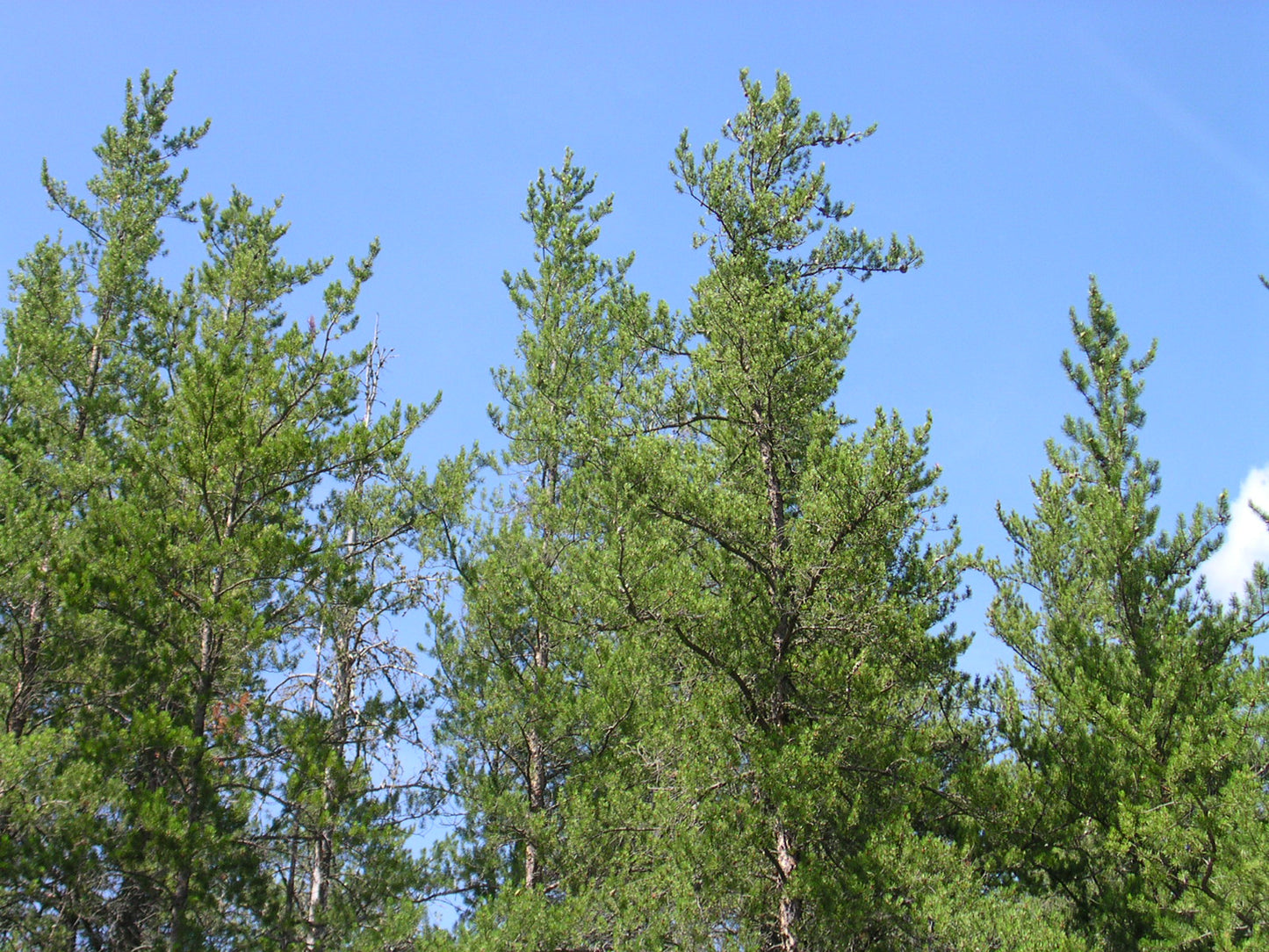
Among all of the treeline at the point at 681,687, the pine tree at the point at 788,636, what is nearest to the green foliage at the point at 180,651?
the treeline at the point at 681,687

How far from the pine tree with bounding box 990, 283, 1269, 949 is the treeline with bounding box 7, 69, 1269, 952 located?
0.13ft

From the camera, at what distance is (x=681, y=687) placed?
9.12 meters

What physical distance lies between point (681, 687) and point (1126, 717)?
13.2 feet

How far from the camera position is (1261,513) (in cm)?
946

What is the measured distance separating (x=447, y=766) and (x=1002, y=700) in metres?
6.58

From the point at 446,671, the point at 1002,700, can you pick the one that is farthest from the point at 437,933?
the point at 1002,700

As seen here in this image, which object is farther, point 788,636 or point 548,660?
point 548,660

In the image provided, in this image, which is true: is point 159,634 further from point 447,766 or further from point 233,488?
point 447,766

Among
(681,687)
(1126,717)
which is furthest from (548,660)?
(1126,717)

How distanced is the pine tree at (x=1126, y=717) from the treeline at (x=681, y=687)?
0.04 metres

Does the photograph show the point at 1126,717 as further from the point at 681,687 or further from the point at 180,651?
the point at 180,651

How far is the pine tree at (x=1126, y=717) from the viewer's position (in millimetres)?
7840

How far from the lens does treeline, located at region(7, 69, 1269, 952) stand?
772 centimetres

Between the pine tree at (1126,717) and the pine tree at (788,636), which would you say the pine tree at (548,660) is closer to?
the pine tree at (788,636)
